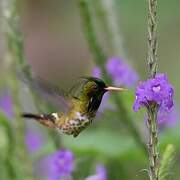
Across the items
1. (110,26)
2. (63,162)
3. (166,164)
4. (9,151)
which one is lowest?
(166,164)

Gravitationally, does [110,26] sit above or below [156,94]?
above

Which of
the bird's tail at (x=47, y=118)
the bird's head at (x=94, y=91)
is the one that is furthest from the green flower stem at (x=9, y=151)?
the bird's head at (x=94, y=91)

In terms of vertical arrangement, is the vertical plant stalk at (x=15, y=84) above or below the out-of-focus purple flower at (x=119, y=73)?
below

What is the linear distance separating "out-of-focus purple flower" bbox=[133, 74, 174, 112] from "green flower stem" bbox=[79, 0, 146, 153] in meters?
0.89

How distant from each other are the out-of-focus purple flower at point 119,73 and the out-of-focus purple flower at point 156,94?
1.07 metres

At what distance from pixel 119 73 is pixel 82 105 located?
91 centimetres

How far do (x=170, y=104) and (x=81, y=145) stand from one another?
131 centimetres

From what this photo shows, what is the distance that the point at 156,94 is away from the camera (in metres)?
1.57

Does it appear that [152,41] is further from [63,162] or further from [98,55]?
[98,55]

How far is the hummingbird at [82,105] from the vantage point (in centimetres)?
175

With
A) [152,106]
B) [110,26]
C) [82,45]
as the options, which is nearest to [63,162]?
[152,106]

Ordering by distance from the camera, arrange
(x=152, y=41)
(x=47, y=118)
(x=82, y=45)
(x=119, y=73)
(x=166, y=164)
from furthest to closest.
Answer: (x=82, y=45) → (x=119, y=73) → (x=47, y=118) → (x=166, y=164) → (x=152, y=41)

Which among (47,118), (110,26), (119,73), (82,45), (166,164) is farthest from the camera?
(82,45)

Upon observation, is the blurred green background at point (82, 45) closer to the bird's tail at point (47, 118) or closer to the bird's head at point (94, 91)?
the bird's tail at point (47, 118)
